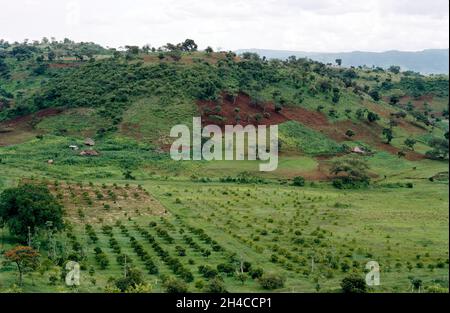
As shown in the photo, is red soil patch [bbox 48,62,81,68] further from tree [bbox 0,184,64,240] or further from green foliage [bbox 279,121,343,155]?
tree [bbox 0,184,64,240]

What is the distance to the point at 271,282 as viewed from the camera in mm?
34750

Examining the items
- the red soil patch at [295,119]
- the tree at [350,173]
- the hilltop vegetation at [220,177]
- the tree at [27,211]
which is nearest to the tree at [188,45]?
the hilltop vegetation at [220,177]

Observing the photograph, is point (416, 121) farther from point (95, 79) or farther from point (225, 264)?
point (225, 264)

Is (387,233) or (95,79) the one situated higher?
(95,79)

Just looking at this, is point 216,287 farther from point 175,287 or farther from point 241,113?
point 241,113

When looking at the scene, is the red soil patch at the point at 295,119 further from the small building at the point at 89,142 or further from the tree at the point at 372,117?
the small building at the point at 89,142

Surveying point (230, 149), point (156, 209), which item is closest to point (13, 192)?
point (156, 209)

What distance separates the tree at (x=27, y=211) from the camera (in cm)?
4428

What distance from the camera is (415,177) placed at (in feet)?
277

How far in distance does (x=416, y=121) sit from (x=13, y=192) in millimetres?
91552

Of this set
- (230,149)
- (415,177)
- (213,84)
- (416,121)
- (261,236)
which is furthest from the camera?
(416,121)

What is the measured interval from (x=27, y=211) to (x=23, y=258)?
10.1m

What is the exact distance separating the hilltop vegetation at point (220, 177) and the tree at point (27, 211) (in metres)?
0.72

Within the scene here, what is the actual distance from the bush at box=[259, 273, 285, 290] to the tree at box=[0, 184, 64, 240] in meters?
17.6
